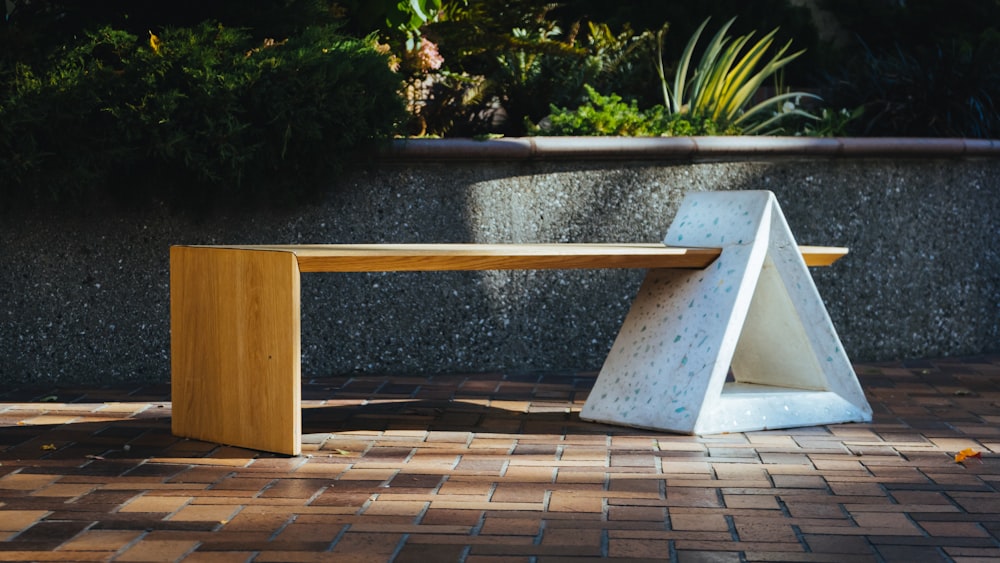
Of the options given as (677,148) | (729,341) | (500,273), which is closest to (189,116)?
(500,273)

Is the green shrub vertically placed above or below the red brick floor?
above

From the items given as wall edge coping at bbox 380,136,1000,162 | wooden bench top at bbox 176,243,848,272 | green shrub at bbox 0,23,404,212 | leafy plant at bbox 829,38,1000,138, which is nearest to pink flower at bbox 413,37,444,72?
wall edge coping at bbox 380,136,1000,162

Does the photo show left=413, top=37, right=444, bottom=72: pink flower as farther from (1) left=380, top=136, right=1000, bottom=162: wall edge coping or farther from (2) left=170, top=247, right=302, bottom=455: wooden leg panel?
(2) left=170, top=247, right=302, bottom=455: wooden leg panel

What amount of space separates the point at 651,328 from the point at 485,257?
910 millimetres

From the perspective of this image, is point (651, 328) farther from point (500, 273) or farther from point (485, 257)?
point (500, 273)

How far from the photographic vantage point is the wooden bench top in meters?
3.59

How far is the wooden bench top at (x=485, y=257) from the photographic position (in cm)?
359

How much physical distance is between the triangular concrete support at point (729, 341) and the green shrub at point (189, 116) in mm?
1634

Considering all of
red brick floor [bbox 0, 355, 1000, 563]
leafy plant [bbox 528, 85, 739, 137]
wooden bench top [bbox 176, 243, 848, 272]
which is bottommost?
red brick floor [bbox 0, 355, 1000, 563]

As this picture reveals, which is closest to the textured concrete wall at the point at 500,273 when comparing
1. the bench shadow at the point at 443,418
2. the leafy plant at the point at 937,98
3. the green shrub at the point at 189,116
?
the green shrub at the point at 189,116

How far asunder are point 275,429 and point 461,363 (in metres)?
1.99

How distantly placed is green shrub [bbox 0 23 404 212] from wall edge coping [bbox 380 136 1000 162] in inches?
12.2

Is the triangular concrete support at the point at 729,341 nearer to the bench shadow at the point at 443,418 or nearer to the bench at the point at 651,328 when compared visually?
the bench at the point at 651,328

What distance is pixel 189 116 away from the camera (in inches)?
199
